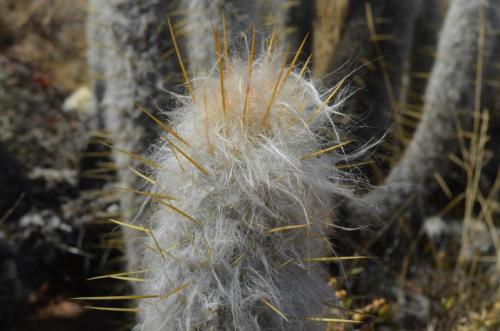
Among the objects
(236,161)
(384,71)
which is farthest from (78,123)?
(236,161)

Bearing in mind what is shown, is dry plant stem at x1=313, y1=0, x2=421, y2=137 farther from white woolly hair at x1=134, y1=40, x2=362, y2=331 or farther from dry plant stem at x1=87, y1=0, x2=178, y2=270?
white woolly hair at x1=134, y1=40, x2=362, y2=331

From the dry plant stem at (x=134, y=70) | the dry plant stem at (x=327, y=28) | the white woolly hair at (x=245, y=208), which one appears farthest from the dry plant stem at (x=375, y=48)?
the white woolly hair at (x=245, y=208)

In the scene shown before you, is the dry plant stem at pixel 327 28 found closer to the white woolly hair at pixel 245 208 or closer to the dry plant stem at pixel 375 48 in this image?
the dry plant stem at pixel 375 48

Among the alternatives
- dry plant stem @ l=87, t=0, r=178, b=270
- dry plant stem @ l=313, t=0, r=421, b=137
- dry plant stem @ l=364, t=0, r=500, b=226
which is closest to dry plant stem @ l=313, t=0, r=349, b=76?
dry plant stem @ l=313, t=0, r=421, b=137

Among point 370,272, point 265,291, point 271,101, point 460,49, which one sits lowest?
point 370,272

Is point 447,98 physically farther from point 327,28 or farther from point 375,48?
point 327,28

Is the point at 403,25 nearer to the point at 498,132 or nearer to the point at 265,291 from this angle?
the point at 498,132

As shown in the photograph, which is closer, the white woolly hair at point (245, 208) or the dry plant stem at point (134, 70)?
the white woolly hair at point (245, 208)

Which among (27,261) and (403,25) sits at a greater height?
(403,25)
